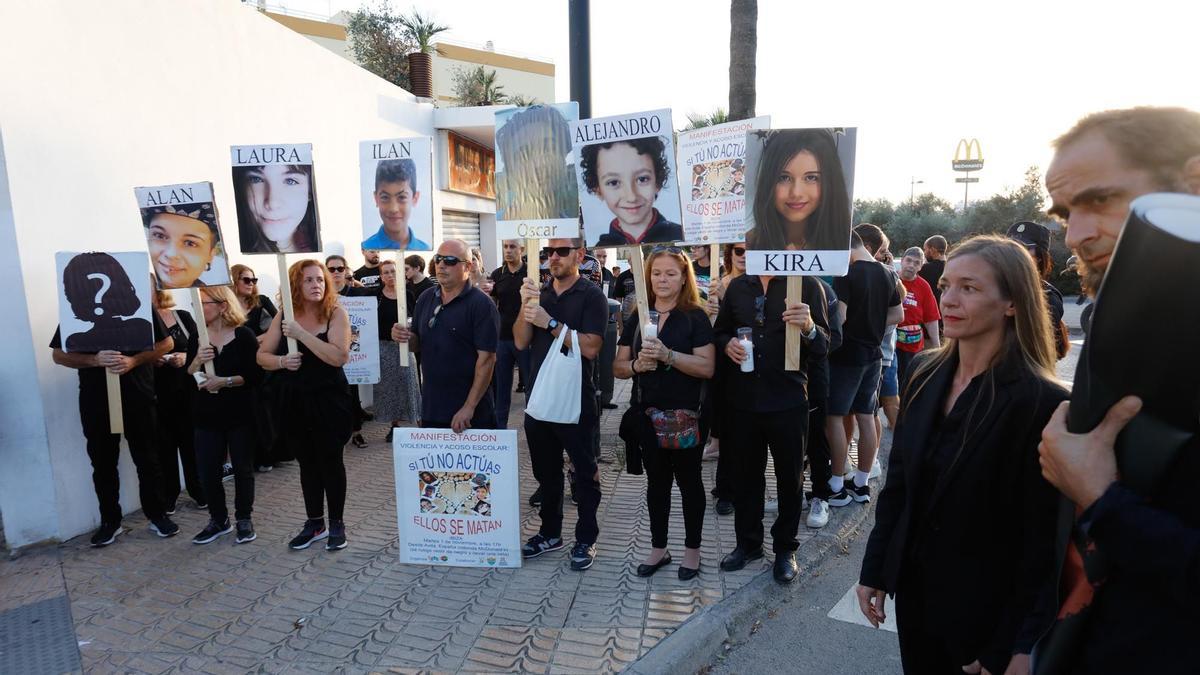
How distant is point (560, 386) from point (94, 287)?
3549 millimetres

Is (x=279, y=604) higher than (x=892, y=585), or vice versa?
(x=892, y=585)

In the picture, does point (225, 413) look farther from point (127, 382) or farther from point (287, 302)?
point (287, 302)

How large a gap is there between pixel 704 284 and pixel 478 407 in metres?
3.72

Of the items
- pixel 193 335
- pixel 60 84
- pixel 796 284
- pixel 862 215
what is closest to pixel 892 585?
pixel 796 284

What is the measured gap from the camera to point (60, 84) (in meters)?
5.24

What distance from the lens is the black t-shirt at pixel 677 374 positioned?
4125 millimetres

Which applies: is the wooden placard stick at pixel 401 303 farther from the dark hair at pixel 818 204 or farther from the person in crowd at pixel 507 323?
the dark hair at pixel 818 204

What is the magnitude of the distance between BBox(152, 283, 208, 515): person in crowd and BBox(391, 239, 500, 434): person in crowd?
2.34m

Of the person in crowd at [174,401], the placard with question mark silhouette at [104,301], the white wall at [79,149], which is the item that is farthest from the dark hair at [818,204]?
the white wall at [79,149]

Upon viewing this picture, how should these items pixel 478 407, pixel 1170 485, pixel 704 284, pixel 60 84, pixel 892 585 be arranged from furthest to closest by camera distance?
pixel 704 284
pixel 60 84
pixel 478 407
pixel 892 585
pixel 1170 485

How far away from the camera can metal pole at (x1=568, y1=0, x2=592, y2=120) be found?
643cm

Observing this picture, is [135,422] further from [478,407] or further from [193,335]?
[478,407]

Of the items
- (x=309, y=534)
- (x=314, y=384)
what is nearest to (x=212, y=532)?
(x=309, y=534)

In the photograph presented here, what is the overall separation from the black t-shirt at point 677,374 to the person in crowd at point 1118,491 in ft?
8.55
